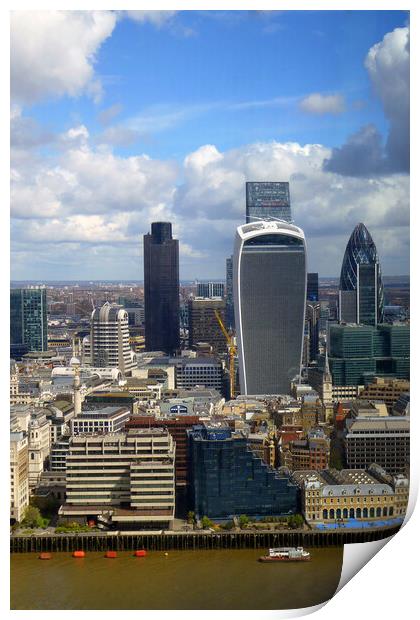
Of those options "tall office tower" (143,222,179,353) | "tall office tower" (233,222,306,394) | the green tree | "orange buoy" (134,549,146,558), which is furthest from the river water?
"tall office tower" (143,222,179,353)

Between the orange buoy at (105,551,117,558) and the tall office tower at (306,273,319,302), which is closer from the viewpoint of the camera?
the orange buoy at (105,551,117,558)

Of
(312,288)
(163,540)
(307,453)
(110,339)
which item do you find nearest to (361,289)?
(312,288)

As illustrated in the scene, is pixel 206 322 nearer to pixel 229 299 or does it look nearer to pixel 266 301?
pixel 229 299

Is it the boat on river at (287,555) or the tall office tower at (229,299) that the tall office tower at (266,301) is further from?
the boat on river at (287,555)

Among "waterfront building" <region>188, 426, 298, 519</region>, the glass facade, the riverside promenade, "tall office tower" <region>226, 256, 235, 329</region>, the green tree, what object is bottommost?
the riverside promenade

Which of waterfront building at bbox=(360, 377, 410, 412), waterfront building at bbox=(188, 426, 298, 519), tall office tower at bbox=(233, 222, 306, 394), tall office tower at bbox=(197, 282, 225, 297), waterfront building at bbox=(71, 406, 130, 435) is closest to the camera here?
waterfront building at bbox=(188, 426, 298, 519)

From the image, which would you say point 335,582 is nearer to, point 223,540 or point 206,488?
point 223,540

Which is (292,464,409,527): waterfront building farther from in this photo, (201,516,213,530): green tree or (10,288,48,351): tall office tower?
(10,288,48,351): tall office tower

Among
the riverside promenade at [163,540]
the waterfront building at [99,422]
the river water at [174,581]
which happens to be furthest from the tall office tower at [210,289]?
the river water at [174,581]
